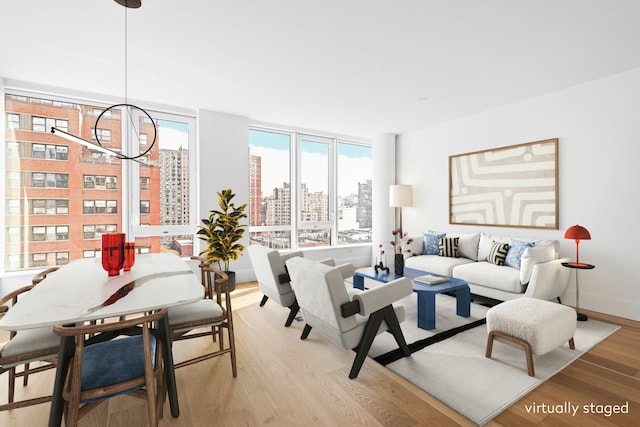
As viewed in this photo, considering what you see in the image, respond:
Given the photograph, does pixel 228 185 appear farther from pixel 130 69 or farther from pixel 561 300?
pixel 561 300

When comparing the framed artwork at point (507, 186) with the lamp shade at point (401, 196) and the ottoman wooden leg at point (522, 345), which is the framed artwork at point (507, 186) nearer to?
the lamp shade at point (401, 196)

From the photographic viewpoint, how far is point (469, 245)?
15.6ft

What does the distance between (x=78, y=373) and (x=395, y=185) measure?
5.57 m

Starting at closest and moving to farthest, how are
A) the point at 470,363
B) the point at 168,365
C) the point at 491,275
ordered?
1. the point at 168,365
2. the point at 470,363
3. the point at 491,275

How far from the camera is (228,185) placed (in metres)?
5.08

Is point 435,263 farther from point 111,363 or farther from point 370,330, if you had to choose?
point 111,363

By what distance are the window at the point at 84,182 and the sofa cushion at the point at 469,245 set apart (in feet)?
14.0

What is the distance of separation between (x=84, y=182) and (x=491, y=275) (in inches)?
219

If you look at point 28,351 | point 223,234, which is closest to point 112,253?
point 28,351

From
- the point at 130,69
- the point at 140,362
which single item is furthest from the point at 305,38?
the point at 140,362

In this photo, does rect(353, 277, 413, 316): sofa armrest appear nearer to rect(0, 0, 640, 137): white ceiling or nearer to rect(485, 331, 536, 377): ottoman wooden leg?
rect(485, 331, 536, 377): ottoman wooden leg

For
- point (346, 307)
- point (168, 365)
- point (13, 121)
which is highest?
point (13, 121)

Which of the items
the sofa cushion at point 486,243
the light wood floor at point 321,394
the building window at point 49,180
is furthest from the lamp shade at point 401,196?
the building window at point 49,180

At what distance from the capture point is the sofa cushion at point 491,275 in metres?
3.59
